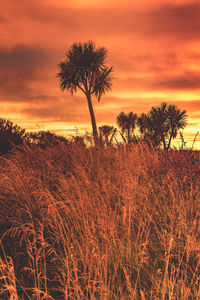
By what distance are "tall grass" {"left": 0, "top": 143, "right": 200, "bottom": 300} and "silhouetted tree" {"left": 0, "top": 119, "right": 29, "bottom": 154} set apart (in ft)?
10.7

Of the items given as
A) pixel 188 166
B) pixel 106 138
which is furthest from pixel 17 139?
pixel 188 166

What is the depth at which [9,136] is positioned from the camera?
12.8m

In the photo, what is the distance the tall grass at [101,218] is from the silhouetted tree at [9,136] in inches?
129

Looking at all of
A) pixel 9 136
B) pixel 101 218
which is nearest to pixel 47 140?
pixel 9 136

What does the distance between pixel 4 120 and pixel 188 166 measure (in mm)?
10188

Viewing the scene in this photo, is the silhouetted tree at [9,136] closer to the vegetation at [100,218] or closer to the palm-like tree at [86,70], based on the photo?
the vegetation at [100,218]

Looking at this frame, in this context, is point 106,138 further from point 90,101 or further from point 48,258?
point 90,101

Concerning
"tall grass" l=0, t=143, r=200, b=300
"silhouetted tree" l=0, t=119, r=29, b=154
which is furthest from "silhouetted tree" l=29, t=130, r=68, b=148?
"tall grass" l=0, t=143, r=200, b=300

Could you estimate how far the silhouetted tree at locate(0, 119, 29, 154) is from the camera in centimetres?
1213

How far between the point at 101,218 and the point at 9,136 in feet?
31.1

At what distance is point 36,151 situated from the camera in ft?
31.3

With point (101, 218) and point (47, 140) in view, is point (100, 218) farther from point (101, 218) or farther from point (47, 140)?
point (47, 140)

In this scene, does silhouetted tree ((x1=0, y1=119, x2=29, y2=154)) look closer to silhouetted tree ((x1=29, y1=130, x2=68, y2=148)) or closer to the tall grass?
silhouetted tree ((x1=29, y1=130, x2=68, y2=148))

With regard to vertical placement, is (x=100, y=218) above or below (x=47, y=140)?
below
